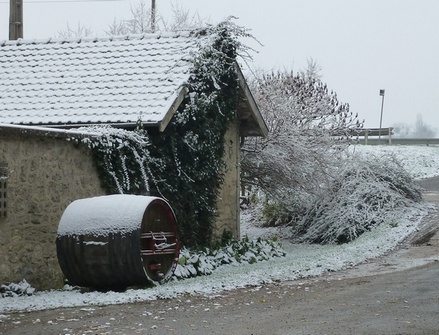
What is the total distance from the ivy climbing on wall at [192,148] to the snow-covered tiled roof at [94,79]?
1.54 ft

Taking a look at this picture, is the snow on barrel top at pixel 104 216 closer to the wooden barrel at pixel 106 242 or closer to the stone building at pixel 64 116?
the wooden barrel at pixel 106 242

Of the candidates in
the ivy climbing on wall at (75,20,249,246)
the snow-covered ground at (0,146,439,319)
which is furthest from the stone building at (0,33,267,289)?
the snow-covered ground at (0,146,439,319)

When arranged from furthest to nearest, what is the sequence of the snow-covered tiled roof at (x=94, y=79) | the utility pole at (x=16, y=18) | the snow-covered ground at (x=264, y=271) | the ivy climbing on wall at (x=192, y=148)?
the utility pole at (x=16, y=18) → the snow-covered tiled roof at (x=94, y=79) → the ivy climbing on wall at (x=192, y=148) → the snow-covered ground at (x=264, y=271)

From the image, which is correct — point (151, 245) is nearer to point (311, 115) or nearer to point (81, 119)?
point (81, 119)

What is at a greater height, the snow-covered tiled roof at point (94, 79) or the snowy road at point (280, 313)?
the snow-covered tiled roof at point (94, 79)

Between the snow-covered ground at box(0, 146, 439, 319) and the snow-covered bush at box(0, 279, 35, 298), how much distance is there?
15cm

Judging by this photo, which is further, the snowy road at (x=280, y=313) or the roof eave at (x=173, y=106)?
the roof eave at (x=173, y=106)

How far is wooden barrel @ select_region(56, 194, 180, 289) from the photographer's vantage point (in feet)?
37.2

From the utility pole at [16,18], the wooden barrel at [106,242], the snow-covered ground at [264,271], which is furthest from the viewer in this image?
the utility pole at [16,18]

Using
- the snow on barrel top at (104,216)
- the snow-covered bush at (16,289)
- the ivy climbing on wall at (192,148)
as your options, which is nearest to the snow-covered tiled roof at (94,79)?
the ivy climbing on wall at (192,148)

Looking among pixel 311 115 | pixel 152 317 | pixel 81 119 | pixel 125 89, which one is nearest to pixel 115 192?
pixel 81 119

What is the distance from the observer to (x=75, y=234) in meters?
11.4

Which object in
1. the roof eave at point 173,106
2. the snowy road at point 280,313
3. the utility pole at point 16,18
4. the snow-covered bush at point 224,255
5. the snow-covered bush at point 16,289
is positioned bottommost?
the snow-covered bush at point 224,255

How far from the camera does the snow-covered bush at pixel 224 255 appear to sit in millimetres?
14355
